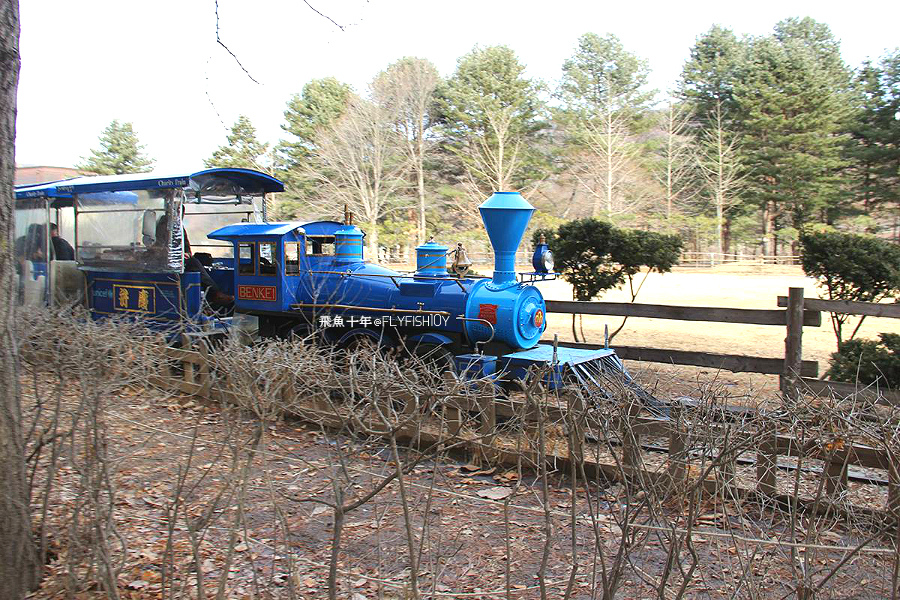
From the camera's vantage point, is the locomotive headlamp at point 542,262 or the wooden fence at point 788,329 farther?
the locomotive headlamp at point 542,262

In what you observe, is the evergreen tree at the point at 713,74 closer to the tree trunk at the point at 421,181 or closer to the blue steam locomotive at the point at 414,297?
the tree trunk at the point at 421,181

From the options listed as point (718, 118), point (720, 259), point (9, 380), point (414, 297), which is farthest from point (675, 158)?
point (9, 380)

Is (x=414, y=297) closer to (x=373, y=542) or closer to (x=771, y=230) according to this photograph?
(x=373, y=542)

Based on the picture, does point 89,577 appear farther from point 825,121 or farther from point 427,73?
point 825,121

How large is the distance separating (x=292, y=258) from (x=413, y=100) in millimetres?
28291

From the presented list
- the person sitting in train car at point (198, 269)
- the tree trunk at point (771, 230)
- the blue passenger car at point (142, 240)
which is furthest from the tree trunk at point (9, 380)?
the tree trunk at point (771, 230)

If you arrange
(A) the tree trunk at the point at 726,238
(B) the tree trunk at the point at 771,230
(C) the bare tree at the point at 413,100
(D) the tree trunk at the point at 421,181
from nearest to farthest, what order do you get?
(C) the bare tree at the point at 413,100 → (D) the tree trunk at the point at 421,181 → (B) the tree trunk at the point at 771,230 → (A) the tree trunk at the point at 726,238

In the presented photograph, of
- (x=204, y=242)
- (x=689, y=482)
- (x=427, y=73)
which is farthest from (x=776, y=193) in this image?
(x=689, y=482)

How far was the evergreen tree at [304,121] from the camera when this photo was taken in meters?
35.8

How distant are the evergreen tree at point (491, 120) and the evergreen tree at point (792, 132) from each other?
12497 mm

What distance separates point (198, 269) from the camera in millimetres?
9664

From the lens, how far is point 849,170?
37.7 m

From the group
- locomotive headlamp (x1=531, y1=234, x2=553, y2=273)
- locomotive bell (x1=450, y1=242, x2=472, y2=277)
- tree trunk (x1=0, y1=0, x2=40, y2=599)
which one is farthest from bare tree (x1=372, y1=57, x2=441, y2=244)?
tree trunk (x1=0, y1=0, x2=40, y2=599)

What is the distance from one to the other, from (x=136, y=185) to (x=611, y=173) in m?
31.0
